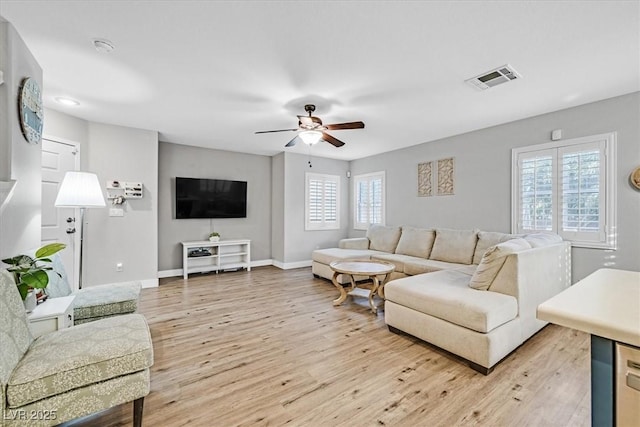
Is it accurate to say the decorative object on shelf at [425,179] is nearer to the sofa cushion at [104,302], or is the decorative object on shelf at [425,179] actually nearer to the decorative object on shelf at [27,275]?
the sofa cushion at [104,302]

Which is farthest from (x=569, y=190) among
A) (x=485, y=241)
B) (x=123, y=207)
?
(x=123, y=207)

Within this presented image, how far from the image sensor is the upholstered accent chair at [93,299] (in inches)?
91.8

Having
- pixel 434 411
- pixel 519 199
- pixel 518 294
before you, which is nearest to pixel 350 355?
pixel 434 411

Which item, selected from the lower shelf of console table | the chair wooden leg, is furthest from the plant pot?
Answer: the lower shelf of console table

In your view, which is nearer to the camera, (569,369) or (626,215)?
(569,369)

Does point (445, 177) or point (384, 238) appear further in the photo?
point (384, 238)

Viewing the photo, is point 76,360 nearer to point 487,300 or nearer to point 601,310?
point 601,310

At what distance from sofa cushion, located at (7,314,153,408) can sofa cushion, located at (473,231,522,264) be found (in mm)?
4082

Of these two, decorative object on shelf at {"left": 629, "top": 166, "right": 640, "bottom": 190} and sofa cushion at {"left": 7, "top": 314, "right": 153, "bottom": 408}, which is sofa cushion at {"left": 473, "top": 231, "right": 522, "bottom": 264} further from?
sofa cushion at {"left": 7, "top": 314, "right": 153, "bottom": 408}

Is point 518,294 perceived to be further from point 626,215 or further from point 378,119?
point 378,119

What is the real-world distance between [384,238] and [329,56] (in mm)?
3780

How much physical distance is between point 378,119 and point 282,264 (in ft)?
11.9

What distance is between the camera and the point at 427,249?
15.5 feet

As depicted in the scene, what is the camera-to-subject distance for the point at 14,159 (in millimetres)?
2068
